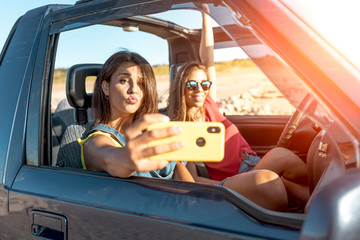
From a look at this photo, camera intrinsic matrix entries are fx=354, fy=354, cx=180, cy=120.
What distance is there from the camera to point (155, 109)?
7.09 ft

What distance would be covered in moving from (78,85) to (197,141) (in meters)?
1.78

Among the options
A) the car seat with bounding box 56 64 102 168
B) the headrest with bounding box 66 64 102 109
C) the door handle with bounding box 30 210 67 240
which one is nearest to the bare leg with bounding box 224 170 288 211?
the door handle with bounding box 30 210 67 240

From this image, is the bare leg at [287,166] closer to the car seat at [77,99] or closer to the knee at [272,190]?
the knee at [272,190]

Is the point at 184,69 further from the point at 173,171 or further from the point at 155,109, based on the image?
the point at 173,171

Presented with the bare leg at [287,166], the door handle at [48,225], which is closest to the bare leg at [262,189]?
the door handle at [48,225]

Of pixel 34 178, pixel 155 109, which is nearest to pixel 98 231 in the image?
pixel 34 178

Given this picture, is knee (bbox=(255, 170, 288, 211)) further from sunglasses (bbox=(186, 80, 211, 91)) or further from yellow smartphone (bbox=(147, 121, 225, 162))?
sunglasses (bbox=(186, 80, 211, 91))

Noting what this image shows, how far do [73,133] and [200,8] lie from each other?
121 centimetres

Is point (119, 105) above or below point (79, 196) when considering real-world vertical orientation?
above

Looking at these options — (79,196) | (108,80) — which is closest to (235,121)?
(108,80)

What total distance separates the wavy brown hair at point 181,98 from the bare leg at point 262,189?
156 centimetres

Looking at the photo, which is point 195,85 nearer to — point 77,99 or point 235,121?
point 235,121

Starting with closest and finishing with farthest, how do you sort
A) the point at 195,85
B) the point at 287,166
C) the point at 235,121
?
the point at 287,166 → the point at 195,85 → the point at 235,121

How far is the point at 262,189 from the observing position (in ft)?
4.40
